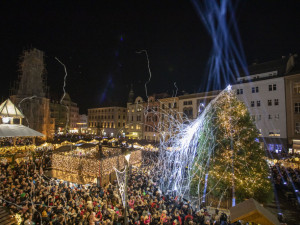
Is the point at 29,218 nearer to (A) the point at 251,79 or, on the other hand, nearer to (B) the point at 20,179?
(B) the point at 20,179

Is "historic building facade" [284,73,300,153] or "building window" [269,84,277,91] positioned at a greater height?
"building window" [269,84,277,91]

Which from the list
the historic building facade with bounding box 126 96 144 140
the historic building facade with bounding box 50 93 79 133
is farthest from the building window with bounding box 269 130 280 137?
the historic building facade with bounding box 50 93 79 133

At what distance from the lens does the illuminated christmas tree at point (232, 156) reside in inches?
429

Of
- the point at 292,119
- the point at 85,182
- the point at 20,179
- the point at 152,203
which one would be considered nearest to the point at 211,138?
the point at 152,203

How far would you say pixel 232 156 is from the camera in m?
11.1

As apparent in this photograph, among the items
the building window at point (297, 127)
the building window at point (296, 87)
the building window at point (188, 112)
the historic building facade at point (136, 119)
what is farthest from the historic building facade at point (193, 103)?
the historic building facade at point (136, 119)

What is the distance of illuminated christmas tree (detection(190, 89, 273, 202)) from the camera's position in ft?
35.7

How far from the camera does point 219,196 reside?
11938mm

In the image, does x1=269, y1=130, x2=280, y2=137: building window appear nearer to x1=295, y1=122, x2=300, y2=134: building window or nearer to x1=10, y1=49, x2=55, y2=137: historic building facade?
x1=295, y1=122, x2=300, y2=134: building window

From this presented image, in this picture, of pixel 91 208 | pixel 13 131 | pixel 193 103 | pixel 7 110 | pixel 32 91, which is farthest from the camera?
pixel 32 91

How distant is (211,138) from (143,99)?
138 ft

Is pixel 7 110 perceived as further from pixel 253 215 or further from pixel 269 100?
pixel 269 100

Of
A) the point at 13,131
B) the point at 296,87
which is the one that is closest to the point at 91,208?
the point at 13,131

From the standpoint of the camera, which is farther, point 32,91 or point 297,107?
point 32,91
